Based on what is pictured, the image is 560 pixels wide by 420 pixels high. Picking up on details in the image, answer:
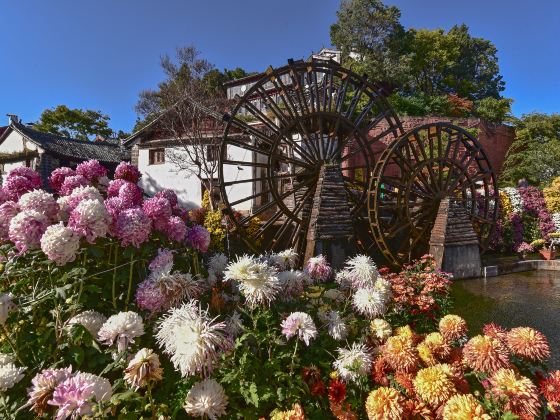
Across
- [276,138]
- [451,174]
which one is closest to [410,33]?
[451,174]

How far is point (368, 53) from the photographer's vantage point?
2933 cm

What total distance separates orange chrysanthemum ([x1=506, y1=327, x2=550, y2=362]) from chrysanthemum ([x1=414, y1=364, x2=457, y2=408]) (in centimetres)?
43

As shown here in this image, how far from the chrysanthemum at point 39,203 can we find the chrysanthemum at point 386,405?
5.76 ft

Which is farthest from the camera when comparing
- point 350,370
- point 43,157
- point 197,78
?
point 43,157

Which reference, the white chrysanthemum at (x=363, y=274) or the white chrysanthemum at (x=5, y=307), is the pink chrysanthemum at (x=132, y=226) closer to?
the white chrysanthemum at (x=5, y=307)

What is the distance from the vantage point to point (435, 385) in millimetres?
1517

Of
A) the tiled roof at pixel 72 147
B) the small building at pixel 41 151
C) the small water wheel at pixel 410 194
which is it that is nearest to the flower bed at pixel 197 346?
the small water wheel at pixel 410 194

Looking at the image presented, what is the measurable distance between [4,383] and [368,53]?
104ft

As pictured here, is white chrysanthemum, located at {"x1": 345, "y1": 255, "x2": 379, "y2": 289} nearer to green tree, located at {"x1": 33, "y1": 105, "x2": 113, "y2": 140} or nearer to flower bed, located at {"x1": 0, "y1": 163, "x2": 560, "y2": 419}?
flower bed, located at {"x1": 0, "y1": 163, "x2": 560, "y2": 419}

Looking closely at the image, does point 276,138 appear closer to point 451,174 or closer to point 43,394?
point 451,174

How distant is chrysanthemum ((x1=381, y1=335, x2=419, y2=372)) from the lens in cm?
171

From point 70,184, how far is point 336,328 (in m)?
1.79

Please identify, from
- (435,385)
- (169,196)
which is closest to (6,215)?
(169,196)

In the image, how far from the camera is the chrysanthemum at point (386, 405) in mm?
1447
